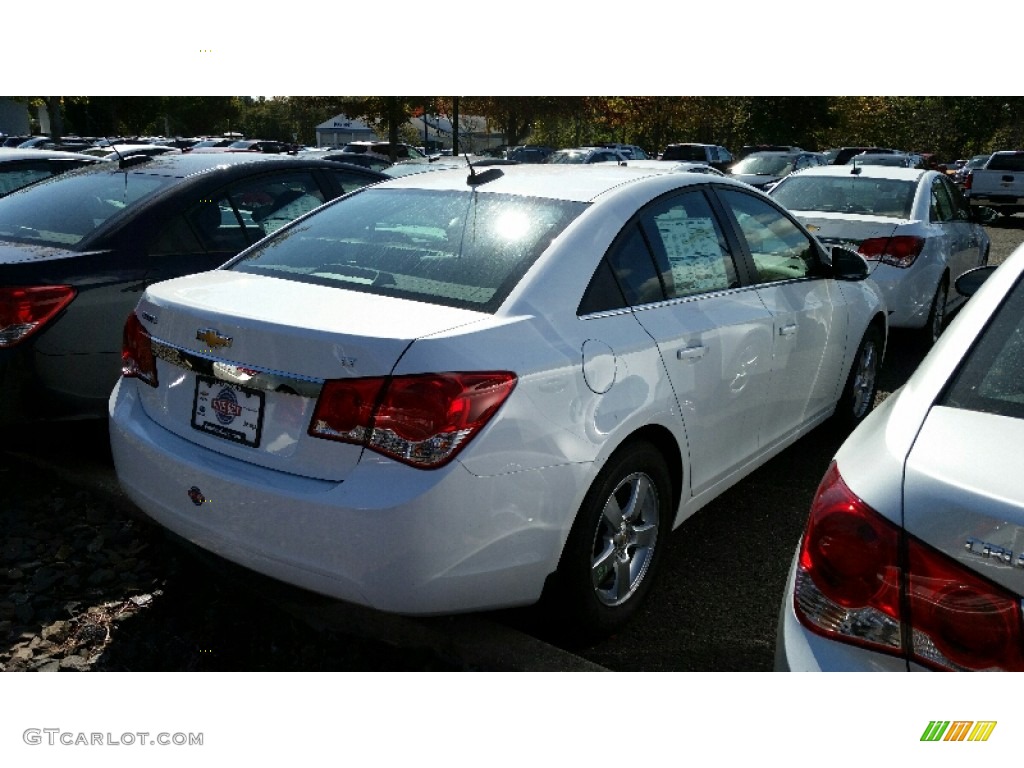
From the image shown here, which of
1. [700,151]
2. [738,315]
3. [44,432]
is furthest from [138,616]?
[700,151]

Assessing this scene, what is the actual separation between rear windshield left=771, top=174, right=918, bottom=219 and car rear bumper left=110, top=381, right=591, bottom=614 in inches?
238

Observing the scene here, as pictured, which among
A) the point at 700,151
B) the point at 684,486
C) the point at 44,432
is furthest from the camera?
the point at 700,151

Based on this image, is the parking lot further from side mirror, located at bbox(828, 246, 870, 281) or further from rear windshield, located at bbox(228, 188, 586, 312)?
side mirror, located at bbox(828, 246, 870, 281)

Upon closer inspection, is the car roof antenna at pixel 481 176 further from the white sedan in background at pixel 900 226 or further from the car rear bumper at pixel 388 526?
the white sedan in background at pixel 900 226

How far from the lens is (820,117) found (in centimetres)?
4269

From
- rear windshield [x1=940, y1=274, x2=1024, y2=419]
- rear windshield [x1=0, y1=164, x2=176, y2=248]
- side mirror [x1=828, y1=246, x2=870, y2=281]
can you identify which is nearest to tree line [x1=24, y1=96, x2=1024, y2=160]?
rear windshield [x1=0, y1=164, x2=176, y2=248]

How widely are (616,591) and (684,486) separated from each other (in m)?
0.50

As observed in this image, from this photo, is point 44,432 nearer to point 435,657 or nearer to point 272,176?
point 272,176

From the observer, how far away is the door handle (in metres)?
3.33

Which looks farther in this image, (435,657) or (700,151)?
(700,151)

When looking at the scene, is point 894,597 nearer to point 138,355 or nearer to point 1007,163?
point 138,355

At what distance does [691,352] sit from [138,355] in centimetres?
199

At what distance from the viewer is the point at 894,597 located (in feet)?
5.40

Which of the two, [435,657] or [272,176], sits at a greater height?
[272,176]
